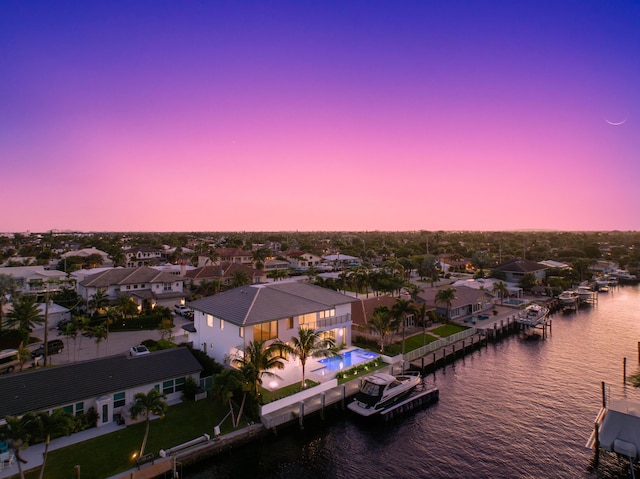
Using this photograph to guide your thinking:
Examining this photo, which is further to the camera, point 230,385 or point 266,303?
point 266,303

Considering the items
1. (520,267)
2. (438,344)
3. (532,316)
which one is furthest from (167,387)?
(520,267)

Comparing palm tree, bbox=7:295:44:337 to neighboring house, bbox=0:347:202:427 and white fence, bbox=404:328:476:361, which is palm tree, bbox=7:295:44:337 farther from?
white fence, bbox=404:328:476:361

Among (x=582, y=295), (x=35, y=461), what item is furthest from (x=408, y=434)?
(x=582, y=295)

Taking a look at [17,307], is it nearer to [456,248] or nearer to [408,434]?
[408,434]

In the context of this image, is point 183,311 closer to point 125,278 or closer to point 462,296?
point 125,278

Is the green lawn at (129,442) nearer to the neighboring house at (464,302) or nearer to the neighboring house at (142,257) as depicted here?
the neighboring house at (464,302)

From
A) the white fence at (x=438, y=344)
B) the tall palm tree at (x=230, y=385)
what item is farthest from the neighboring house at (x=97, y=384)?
the white fence at (x=438, y=344)
